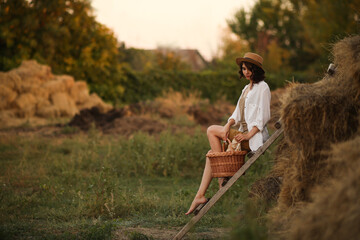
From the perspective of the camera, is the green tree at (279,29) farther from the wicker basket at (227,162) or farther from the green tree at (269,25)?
Result: the wicker basket at (227,162)

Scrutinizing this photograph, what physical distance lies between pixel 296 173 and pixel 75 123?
12456 mm

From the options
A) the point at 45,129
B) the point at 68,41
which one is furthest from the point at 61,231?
the point at 68,41

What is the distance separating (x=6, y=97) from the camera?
17.2m

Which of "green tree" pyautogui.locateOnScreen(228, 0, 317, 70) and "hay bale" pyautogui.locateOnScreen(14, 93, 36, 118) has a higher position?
"green tree" pyautogui.locateOnScreen(228, 0, 317, 70)

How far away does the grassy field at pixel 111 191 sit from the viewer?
4.79 meters

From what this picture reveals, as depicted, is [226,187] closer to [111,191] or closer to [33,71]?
[111,191]

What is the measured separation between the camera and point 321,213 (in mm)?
2600

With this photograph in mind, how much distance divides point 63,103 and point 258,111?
15.4 meters

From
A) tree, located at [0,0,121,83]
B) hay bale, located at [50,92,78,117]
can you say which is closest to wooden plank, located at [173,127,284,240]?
hay bale, located at [50,92,78,117]

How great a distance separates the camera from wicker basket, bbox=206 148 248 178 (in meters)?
4.42

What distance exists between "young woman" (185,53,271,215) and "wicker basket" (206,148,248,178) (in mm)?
172

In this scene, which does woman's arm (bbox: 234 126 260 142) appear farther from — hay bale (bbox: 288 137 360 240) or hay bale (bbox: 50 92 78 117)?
hay bale (bbox: 50 92 78 117)

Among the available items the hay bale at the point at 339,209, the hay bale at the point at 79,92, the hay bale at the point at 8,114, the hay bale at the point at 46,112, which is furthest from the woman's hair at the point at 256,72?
the hay bale at the point at 79,92

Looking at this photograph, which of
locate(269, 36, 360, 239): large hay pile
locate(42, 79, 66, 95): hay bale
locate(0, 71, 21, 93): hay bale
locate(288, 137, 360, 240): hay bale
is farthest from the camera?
locate(42, 79, 66, 95): hay bale
